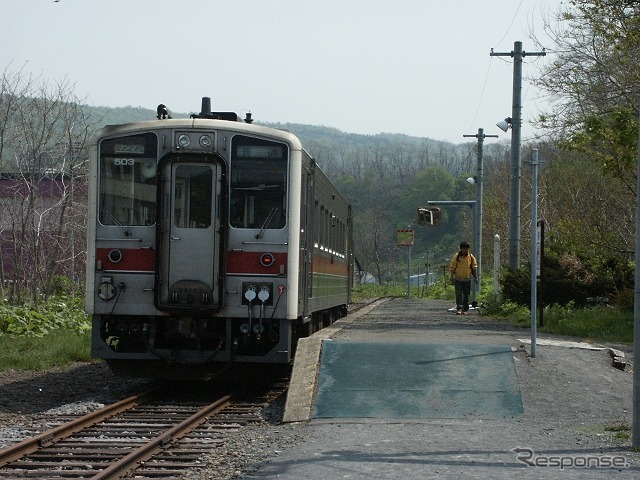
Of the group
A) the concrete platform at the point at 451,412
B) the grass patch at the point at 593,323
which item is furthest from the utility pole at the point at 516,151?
the concrete platform at the point at 451,412

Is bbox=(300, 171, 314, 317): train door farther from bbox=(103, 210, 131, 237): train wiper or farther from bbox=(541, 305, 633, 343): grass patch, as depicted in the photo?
bbox=(541, 305, 633, 343): grass patch

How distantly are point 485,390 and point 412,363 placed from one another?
1246 millimetres

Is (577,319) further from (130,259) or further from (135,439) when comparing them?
(135,439)

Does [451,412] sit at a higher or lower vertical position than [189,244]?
lower

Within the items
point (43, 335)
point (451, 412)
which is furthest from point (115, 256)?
point (43, 335)

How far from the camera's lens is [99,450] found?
8.63m

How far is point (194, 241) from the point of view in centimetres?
1219

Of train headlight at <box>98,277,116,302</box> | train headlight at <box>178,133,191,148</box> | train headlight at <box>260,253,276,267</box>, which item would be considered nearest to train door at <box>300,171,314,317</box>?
train headlight at <box>260,253,276,267</box>

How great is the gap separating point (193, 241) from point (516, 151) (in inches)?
587

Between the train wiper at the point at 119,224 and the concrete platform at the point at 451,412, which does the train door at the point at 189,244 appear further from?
the concrete platform at the point at 451,412

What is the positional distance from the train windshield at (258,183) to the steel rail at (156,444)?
2.17 m

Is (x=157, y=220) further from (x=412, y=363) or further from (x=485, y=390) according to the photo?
(x=485, y=390)

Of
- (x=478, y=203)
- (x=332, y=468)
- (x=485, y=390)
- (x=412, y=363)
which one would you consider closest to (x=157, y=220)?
(x=412, y=363)

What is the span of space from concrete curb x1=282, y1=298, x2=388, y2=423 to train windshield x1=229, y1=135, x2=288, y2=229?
1524 millimetres
